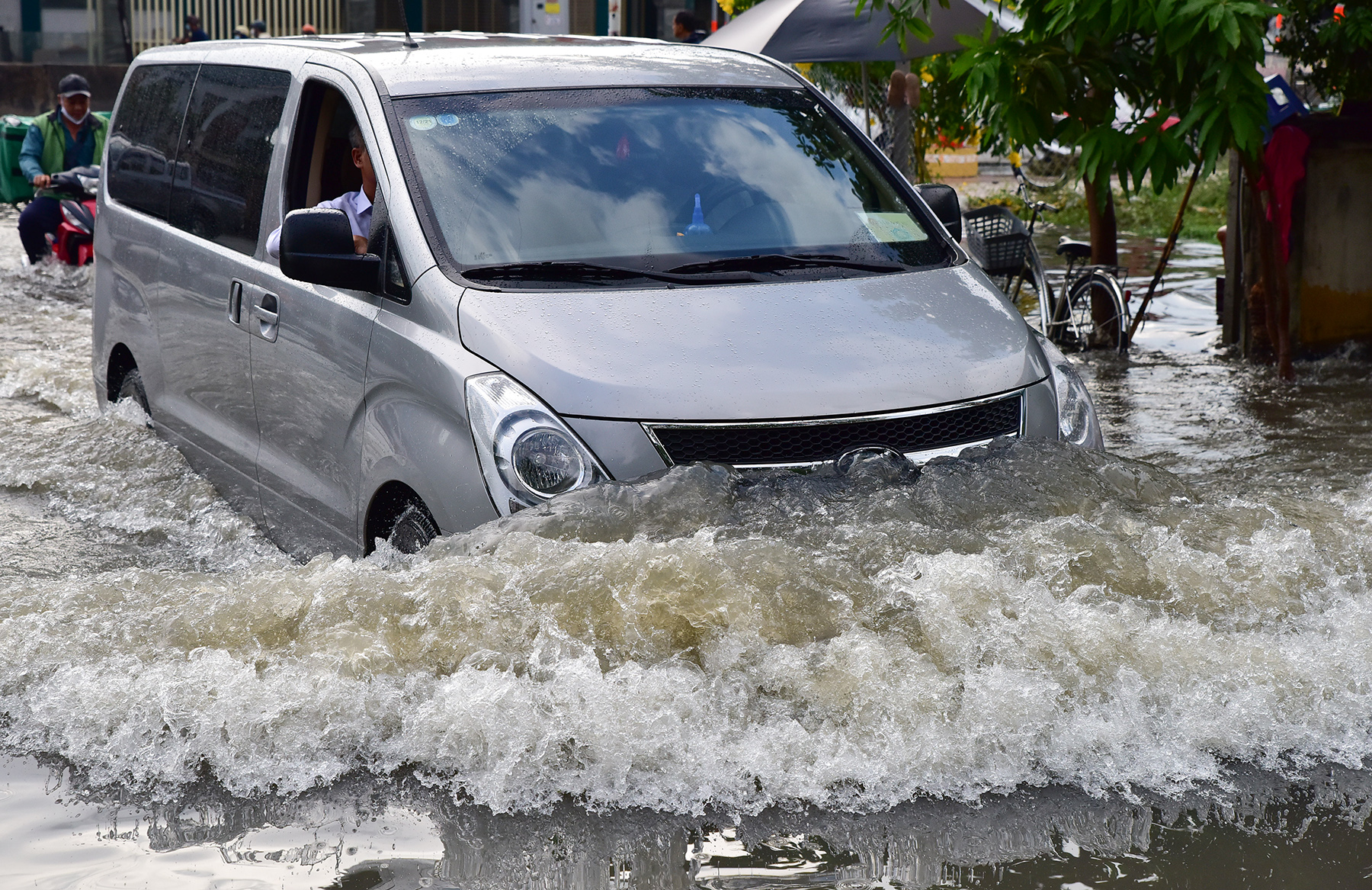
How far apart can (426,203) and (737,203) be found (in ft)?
3.20

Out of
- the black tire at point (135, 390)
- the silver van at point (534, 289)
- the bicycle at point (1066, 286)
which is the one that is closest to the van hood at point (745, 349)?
the silver van at point (534, 289)

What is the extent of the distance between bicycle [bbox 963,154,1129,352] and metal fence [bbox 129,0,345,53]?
2479 centimetres

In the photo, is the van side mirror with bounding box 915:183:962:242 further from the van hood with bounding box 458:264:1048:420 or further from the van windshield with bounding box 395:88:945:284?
the van hood with bounding box 458:264:1048:420

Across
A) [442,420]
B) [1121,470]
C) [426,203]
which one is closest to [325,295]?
[426,203]

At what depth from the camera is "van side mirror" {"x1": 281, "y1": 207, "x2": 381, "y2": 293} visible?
4371mm

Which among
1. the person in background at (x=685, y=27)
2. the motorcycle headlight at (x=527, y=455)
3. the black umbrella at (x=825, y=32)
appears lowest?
the motorcycle headlight at (x=527, y=455)

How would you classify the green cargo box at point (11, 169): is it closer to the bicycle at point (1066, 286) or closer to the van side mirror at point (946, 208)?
the bicycle at point (1066, 286)

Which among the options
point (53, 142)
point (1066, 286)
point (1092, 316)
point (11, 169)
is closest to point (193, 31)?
point (11, 169)

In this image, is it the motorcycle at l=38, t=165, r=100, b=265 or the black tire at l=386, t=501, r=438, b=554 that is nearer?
the black tire at l=386, t=501, r=438, b=554

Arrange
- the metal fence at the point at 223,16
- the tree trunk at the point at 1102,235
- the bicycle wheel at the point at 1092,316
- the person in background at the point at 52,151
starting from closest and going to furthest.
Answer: the bicycle wheel at the point at 1092,316, the tree trunk at the point at 1102,235, the person in background at the point at 52,151, the metal fence at the point at 223,16

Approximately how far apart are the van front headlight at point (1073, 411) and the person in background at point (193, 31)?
27.2m

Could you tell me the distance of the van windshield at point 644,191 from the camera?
4.51m

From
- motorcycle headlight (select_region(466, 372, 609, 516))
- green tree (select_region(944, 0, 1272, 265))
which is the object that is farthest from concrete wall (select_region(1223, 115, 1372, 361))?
motorcycle headlight (select_region(466, 372, 609, 516))

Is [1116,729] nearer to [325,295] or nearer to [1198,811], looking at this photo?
[1198,811]
